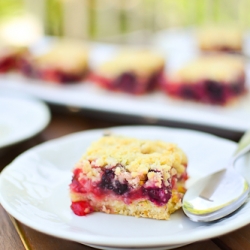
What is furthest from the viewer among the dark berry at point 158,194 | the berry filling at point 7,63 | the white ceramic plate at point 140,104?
the berry filling at point 7,63

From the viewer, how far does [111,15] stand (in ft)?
12.5

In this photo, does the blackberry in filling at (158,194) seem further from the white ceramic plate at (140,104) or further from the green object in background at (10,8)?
the green object in background at (10,8)

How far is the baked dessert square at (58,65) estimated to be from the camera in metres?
1.62

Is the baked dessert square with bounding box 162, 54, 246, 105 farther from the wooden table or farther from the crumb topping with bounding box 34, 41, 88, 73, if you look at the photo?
the wooden table

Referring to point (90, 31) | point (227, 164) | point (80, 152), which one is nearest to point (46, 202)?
point (80, 152)

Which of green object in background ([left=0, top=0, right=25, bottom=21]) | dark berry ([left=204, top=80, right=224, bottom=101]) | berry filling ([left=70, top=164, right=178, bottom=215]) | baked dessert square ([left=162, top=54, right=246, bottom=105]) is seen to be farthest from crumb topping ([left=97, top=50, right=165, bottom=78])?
green object in background ([left=0, top=0, right=25, bottom=21])

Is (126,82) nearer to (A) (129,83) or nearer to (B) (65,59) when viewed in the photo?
(A) (129,83)

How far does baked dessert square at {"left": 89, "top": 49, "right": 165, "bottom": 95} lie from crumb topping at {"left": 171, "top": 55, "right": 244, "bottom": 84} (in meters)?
0.11

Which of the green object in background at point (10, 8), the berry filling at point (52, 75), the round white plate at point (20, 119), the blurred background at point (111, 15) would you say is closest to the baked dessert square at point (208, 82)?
the berry filling at point (52, 75)

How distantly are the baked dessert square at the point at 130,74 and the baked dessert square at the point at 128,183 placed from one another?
765 mm

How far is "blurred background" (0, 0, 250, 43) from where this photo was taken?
11.0 ft

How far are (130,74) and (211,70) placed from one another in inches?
11.5

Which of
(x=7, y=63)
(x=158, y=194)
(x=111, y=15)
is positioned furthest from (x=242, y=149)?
(x=111, y=15)

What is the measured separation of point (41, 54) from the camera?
1.72 metres
